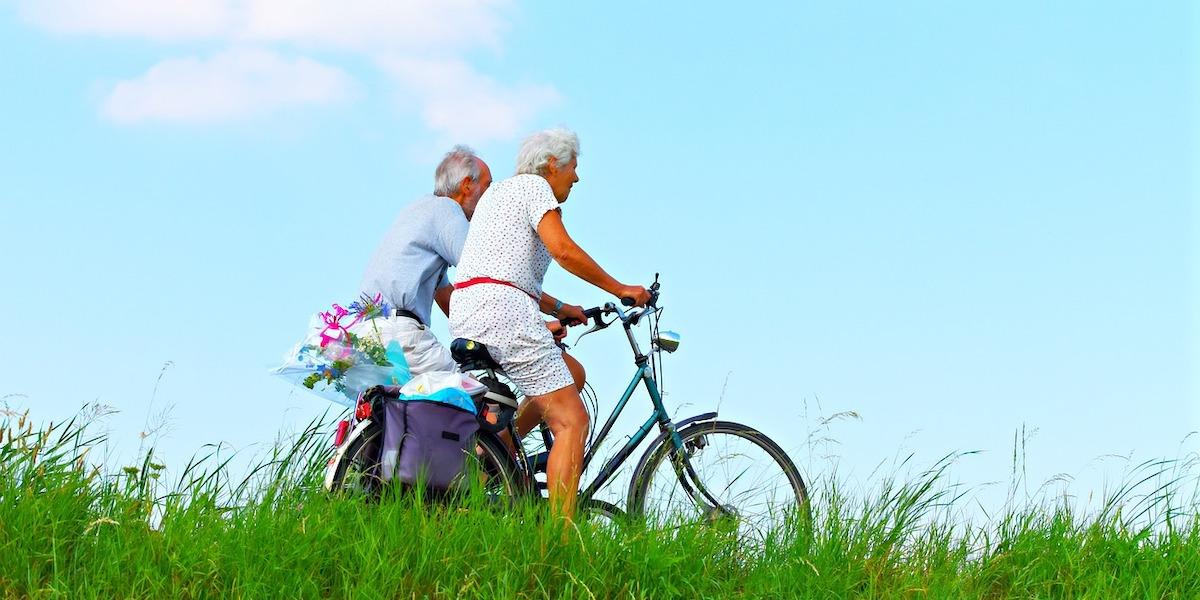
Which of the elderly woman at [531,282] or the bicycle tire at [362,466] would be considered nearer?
the bicycle tire at [362,466]

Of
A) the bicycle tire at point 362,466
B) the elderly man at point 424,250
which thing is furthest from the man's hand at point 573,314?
the bicycle tire at point 362,466

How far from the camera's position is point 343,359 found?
6664mm

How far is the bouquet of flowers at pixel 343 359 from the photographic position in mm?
6664

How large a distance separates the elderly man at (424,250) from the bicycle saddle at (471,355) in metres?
0.64

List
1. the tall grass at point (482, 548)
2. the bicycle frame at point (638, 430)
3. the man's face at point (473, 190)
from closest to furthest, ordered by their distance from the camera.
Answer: the tall grass at point (482, 548), the bicycle frame at point (638, 430), the man's face at point (473, 190)

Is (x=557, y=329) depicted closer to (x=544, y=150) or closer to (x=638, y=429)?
(x=638, y=429)

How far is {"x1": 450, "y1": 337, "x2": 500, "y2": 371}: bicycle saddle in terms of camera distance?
21.0 feet

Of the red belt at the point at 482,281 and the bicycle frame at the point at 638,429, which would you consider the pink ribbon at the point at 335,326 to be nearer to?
the red belt at the point at 482,281

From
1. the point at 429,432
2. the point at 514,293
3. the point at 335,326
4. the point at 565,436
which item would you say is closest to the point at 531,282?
the point at 514,293

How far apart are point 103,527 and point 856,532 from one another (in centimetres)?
337

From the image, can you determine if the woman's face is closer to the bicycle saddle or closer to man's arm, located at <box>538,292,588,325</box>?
man's arm, located at <box>538,292,588,325</box>

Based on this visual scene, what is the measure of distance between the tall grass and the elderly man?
108cm

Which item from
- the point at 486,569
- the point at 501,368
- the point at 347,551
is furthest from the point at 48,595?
the point at 501,368

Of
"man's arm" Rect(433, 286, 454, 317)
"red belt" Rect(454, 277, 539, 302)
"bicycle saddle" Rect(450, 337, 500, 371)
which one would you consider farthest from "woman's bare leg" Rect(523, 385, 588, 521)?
"man's arm" Rect(433, 286, 454, 317)
